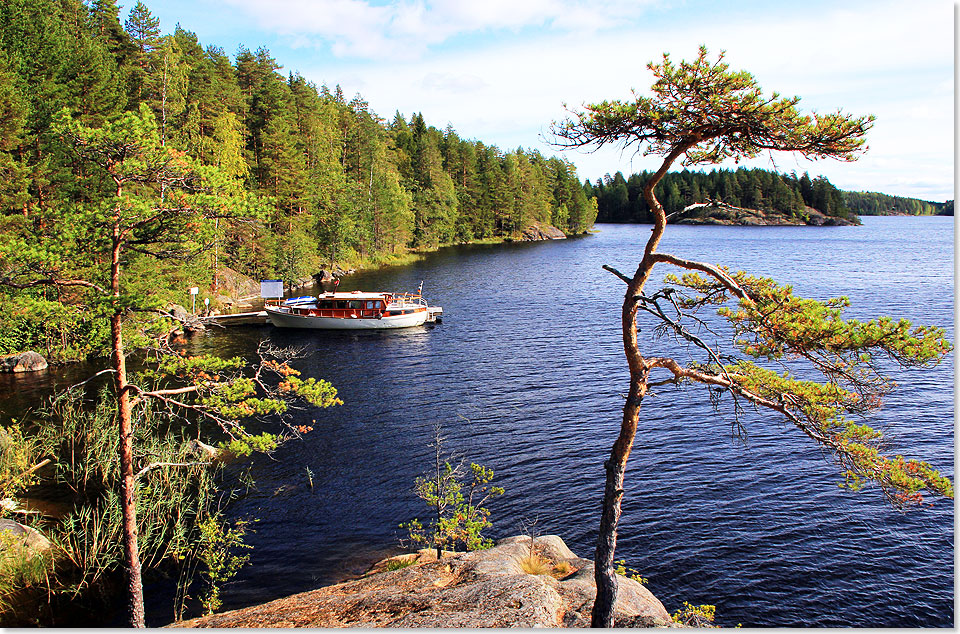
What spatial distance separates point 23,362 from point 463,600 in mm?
29196

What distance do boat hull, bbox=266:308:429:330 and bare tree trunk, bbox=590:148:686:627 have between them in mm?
33853

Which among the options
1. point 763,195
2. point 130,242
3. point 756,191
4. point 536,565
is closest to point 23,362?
point 130,242

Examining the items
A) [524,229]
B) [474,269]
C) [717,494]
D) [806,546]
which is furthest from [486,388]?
[524,229]

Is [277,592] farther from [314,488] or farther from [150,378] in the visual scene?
[150,378]

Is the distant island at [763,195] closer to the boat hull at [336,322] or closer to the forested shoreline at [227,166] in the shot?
the forested shoreline at [227,166]

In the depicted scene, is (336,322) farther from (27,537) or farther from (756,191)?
(756,191)

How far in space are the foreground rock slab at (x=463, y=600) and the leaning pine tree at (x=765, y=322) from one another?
110 centimetres

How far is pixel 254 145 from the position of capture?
6575 cm

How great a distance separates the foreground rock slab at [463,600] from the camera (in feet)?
32.5

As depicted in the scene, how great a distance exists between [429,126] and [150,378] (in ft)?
354

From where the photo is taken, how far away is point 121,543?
14.4 metres

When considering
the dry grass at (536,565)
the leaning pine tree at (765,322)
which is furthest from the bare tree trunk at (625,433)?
the dry grass at (536,565)

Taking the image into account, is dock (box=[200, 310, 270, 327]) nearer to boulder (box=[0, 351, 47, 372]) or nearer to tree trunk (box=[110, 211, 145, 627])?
boulder (box=[0, 351, 47, 372])

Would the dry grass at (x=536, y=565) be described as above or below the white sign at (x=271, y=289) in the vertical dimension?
below
